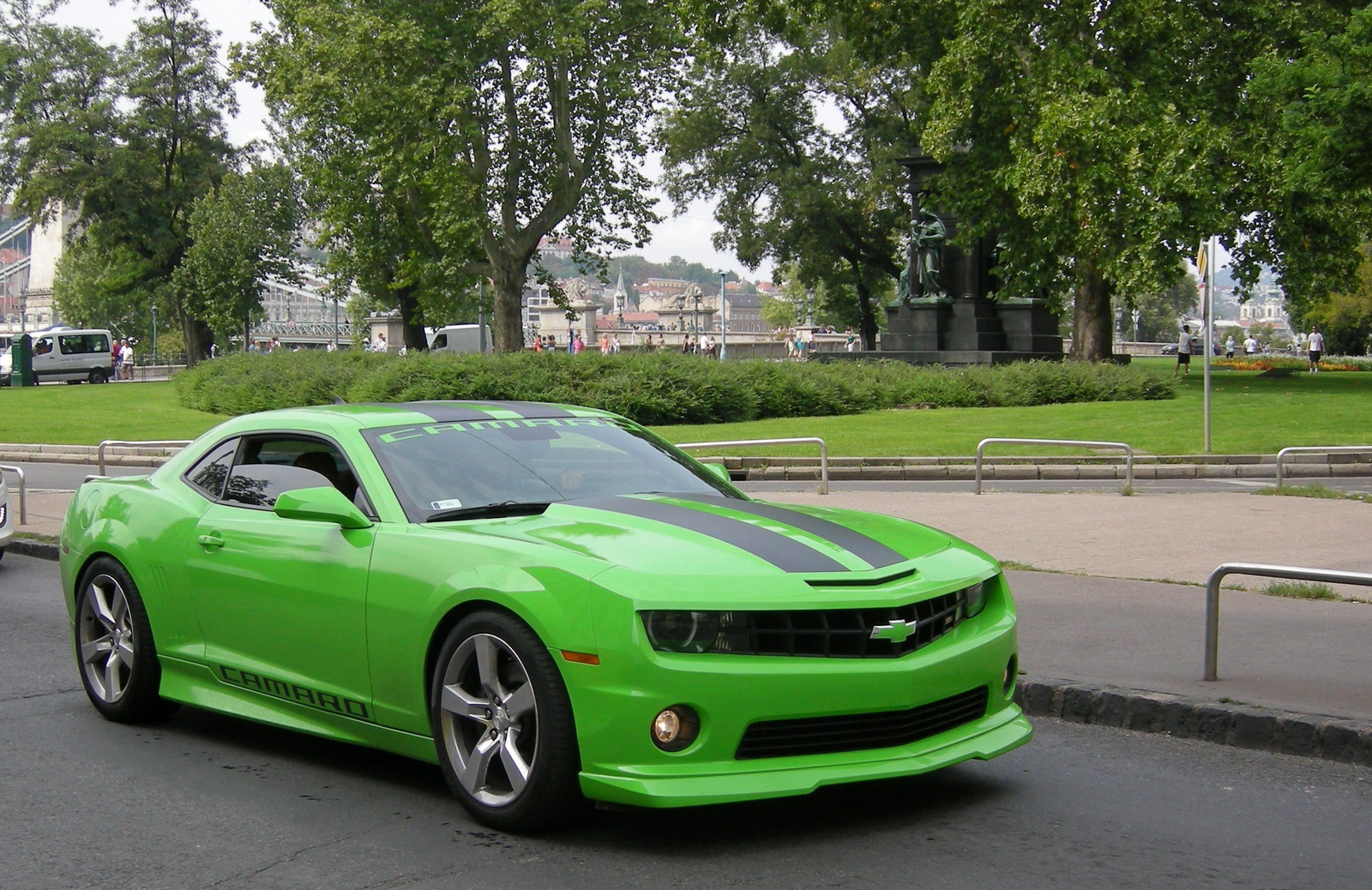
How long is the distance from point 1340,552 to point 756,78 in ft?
174

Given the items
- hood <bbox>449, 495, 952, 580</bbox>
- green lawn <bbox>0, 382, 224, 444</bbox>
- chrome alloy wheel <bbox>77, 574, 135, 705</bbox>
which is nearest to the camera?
hood <bbox>449, 495, 952, 580</bbox>

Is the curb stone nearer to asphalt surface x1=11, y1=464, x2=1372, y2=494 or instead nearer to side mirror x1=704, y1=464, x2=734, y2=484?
asphalt surface x1=11, y1=464, x2=1372, y2=494

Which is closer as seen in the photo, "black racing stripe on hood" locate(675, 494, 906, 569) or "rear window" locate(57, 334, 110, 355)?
"black racing stripe on hood" locate(675, 494, 906, 569)

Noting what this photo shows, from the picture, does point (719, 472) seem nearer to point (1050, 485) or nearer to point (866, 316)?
point (1050, 485)

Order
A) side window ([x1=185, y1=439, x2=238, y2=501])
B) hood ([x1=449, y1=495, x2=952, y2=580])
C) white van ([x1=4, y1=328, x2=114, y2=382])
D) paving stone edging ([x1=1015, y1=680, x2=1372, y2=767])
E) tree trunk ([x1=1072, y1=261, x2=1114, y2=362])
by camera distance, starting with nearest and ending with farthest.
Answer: hood ([x1=449, y1=495, x2=952, y2=580]), paving stone edging ([x1=1015, y1=680, x2=1372, y2=767]), side window ([x1=185, y1=439, x2=238, y2=501]), tree trunk ([x1=1072, y1=261, x2=1114, y2=362]), white van ([x1=4, y1=328, x2=114, y2=382])

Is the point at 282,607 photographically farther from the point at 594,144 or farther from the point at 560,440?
the point at 594,144

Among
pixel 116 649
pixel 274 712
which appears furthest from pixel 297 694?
pixel 116 649

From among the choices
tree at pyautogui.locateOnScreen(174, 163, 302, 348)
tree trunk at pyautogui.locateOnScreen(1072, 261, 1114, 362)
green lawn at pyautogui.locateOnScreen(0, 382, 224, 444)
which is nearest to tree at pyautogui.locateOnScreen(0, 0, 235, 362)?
tree at pyautogui.locateOnScreen(174, 163, 302, 348)

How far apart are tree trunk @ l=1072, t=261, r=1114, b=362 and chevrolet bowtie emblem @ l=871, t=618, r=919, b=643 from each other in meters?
36.3

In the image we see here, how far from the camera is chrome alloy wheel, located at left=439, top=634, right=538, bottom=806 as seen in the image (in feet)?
15.4

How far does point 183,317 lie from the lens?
2692 inches

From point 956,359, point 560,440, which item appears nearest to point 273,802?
point 560,440

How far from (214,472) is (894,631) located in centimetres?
331

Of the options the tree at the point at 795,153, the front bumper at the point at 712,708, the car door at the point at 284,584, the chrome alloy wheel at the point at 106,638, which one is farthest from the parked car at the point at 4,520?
the tree at the point at 795,153
